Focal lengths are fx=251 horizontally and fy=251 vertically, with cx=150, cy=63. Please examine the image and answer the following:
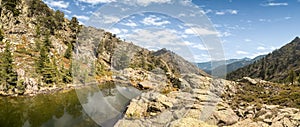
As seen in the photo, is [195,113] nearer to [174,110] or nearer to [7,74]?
[174,110]

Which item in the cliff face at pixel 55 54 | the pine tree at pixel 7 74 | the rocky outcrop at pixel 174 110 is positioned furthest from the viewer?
the pine tree at pixel 7 74

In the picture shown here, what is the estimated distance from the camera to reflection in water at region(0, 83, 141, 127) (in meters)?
33.4

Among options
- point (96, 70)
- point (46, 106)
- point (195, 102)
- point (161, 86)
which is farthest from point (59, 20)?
point (195, 102)

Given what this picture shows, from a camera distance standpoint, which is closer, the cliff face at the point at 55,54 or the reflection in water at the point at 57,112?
the reflection in water at the point at 57,112

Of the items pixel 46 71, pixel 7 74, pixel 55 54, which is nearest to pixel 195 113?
pixel 7 74

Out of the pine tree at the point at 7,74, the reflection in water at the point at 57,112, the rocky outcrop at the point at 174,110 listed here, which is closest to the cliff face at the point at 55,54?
the pine tree at the point at 7,74

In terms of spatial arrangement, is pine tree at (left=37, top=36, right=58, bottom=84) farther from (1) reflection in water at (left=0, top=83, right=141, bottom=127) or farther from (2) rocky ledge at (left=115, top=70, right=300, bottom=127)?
(2) rocky ledge at (left=115, top=70, right=300, bottom=127)

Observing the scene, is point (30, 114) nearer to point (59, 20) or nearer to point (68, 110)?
point (68, 110)

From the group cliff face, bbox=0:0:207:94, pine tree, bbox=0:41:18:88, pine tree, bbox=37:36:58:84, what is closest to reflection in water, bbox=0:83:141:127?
cliff face, bbox=0:0:207:94

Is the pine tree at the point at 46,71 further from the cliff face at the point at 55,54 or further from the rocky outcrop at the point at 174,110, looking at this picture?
the rocky outcrop at the point at 174,110

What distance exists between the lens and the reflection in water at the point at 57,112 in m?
33.4

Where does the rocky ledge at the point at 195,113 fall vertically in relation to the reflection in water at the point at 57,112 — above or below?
above

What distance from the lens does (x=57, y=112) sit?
4047 cm

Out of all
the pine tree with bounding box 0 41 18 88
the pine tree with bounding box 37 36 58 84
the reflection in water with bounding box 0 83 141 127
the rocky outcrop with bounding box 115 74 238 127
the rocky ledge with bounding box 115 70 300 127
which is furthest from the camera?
the pine tree with bounding box 37 36 58 84
